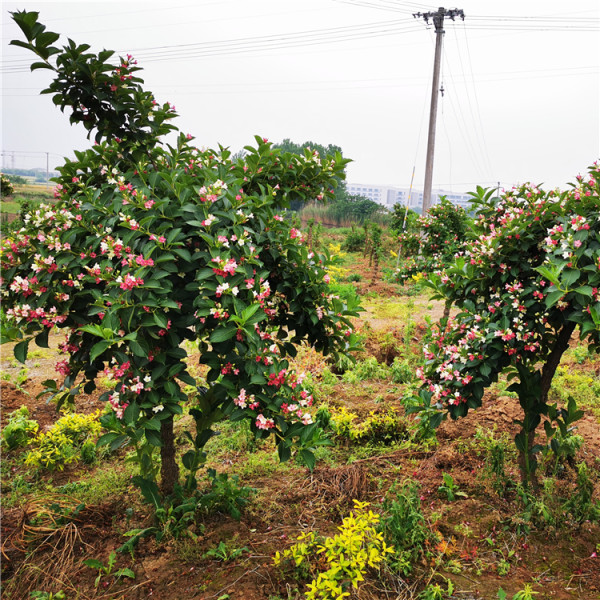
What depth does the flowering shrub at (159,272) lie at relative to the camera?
193 centimetres

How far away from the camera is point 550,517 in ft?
8.57

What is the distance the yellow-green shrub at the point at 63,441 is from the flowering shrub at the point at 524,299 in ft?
8.60

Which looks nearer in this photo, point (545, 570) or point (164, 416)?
point (164, 416)

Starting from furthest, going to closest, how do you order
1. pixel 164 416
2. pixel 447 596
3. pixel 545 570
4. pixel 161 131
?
pixel 161 131 → pixel 545 570 → pixel 447 596 → pixel 164 416

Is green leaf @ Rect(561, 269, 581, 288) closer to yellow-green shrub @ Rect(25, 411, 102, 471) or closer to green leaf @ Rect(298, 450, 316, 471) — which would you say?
green leaf @ Rect(298, 450, 316, 471)

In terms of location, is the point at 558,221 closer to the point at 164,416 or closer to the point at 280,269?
the point at 280,269

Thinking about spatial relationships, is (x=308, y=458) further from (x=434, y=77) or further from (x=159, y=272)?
(x=434, y=77)

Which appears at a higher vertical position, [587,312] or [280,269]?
[280,269]

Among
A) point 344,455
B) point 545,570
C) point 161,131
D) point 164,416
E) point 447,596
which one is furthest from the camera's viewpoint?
point 344,455

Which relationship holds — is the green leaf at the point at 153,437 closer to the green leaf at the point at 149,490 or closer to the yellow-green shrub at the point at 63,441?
the green leaf at the point at 149,490

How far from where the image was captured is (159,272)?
193cm

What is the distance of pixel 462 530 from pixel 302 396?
137cm

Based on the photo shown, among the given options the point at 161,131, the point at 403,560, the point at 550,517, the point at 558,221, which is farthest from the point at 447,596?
the point at 161,131

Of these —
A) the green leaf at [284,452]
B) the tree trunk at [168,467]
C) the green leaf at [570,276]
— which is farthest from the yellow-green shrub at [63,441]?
the green leaf at [570,276]
